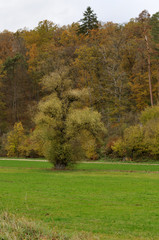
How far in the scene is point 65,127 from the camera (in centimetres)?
3553

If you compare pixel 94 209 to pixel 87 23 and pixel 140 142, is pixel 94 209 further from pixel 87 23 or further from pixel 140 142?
pixel 87 23

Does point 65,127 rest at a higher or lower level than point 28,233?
higher

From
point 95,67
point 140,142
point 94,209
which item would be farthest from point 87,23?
point 94,209

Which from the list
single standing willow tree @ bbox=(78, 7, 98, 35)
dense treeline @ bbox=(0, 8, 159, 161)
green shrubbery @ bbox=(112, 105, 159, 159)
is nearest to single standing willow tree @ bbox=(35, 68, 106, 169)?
dense treeline @ bbox=(0, 8, 159, 161)

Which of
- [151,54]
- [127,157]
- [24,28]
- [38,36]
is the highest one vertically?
[24,28]

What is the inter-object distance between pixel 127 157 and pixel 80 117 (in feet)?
51.4

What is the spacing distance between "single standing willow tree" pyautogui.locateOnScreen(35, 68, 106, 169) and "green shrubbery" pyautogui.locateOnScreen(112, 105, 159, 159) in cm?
1092

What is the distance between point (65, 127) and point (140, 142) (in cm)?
1412

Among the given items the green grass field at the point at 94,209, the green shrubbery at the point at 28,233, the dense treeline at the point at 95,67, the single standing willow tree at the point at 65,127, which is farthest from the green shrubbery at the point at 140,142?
the green shrubbery at the point at 28,233

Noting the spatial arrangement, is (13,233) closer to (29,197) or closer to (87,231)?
(87,231)

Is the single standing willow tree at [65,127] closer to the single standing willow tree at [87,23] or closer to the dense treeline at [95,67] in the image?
the dense treeline at [95,67]

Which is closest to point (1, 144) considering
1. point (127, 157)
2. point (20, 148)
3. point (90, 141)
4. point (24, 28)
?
point (20, 148)

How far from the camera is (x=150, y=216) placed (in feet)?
39.6

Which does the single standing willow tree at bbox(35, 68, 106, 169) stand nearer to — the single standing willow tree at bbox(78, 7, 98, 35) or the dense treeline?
the dense treeline
